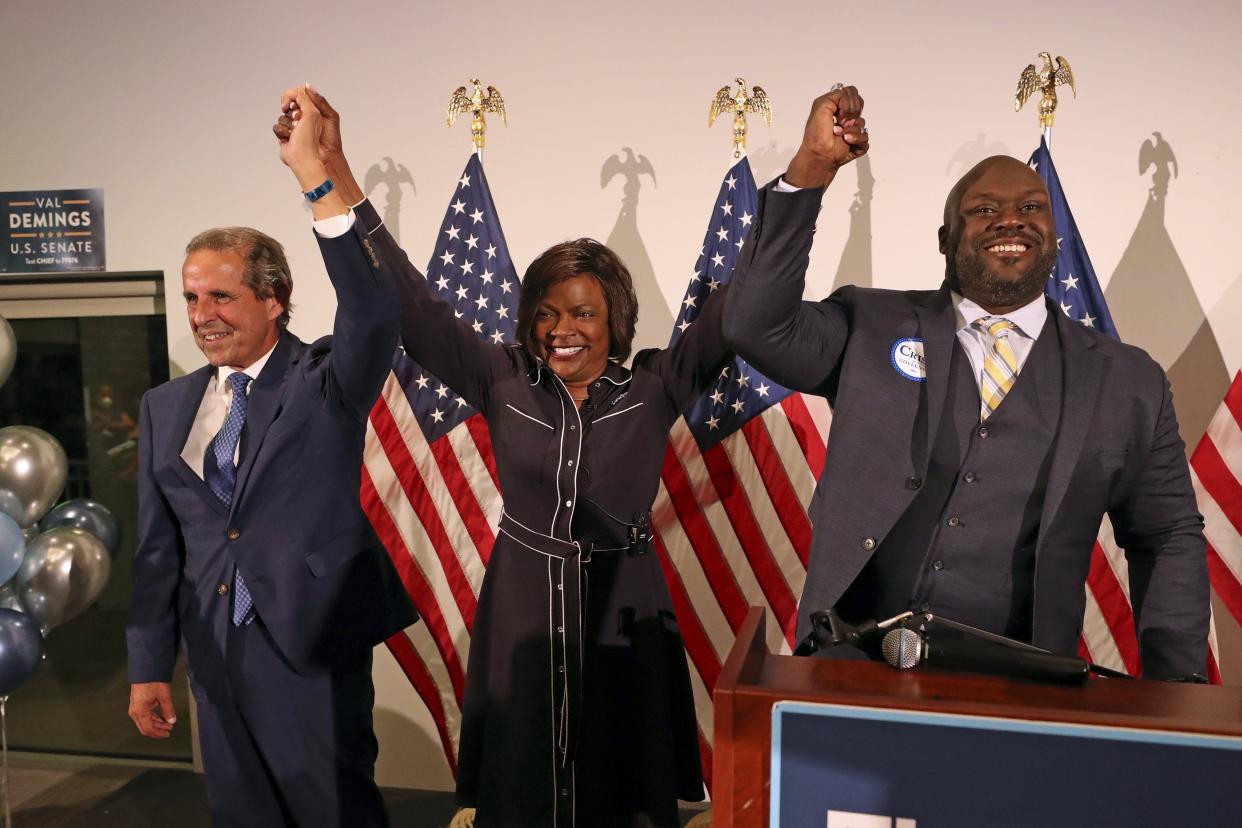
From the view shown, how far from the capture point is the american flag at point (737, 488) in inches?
111

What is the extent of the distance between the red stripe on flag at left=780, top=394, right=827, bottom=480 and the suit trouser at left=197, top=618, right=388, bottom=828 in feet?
5.25

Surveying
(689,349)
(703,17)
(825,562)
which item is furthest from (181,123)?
(825,562)

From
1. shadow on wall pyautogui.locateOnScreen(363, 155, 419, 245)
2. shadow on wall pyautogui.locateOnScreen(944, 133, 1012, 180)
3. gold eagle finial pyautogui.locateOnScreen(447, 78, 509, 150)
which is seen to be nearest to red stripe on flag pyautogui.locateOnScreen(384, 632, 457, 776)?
shadow on wall pyautogui.locateOnScreen(363, 155, 419, 245)

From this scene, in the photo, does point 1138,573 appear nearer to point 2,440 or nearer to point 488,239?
point 488,239

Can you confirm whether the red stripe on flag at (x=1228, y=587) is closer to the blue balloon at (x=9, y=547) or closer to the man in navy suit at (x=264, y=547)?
the man in navy suit at (x=264, y=547)

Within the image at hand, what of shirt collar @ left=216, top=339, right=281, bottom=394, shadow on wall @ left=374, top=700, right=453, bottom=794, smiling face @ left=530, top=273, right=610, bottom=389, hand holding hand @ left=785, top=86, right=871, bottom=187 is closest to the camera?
hand holding hand @ left=785, top=86, right=871, bottom=187

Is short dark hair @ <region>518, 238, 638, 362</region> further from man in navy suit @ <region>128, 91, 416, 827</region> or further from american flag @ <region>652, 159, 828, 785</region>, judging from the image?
american flag @ <region>652, 159, 828, 785</region>

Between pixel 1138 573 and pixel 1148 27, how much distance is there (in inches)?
82.5

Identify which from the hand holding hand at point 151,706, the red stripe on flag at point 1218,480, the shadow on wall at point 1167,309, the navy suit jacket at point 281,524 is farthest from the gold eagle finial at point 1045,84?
the hand holding hand at point 151,706

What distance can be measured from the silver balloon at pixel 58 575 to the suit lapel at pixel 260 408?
1.27 m

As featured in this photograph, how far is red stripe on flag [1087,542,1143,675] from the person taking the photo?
8.73ft

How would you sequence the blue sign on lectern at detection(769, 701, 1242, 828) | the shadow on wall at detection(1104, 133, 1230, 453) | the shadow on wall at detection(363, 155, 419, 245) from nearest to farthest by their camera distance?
the blue sign on lectern at detection(769, 701, 1242, 828)
the shadow on wall at detection(1104, 133, 1230, 453)
the shadow on wall at detection(363, 155, 419, 245)

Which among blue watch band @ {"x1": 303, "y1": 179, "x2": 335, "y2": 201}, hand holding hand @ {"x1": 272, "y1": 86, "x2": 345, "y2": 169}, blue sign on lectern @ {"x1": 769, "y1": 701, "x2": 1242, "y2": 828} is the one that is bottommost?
blue sign on lectern @ {"x1": 769, "y1": 701, "x2": 1242, "y2": 828}

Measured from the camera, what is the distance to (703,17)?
3043 millimetres
